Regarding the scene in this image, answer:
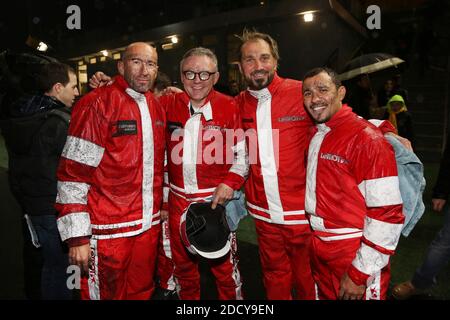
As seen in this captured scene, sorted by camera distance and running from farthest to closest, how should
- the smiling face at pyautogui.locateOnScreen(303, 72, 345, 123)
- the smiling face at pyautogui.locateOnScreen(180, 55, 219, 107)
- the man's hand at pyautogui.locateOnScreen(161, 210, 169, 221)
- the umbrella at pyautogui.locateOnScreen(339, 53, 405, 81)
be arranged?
the umbrella at pyautogui.locateOnScreen(339, 53, 405, 81) < the man's hand at pyautogui.locateOnScreen(161, 210, 169, 221) < the smiling face at pyautogui.locateOnScreen(180, 55, 219, 107) < the smiling face at pyautogui.locateOnScreen(303, 72, 345, 123)

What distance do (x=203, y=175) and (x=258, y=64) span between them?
3.46 feet

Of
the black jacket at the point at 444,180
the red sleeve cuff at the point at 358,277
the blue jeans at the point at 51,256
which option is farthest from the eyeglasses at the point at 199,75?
the black jacket at the point at 444,180

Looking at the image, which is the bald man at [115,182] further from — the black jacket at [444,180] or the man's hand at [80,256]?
the black jacket at [444,180]

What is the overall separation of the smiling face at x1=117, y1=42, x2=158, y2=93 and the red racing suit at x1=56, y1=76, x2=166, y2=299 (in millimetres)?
63

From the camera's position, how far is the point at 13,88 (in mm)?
2990

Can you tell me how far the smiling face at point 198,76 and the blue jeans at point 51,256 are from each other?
162 cm

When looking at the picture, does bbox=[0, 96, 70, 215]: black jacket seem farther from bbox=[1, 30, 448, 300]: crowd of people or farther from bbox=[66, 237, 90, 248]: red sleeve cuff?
bbox=[66, 237, 90, 248]: red sleeve cuff

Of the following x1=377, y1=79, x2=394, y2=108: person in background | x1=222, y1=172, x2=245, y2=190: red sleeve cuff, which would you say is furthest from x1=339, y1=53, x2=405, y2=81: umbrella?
x1=222, y1=172, x2=245, y2=190: red sleeve cuff

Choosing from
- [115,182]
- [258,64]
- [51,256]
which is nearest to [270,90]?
[258,64]

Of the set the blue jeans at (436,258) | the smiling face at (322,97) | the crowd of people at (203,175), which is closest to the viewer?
the crowd of people at (203,175)

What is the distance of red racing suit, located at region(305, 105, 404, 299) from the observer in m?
1.89

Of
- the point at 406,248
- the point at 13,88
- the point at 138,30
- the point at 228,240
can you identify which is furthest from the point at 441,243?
the point at 138,30

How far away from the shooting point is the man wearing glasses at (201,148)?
2.91 m

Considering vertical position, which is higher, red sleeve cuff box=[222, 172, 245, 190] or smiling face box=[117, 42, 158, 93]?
smiling face box=[117, 42, 158, 93]
